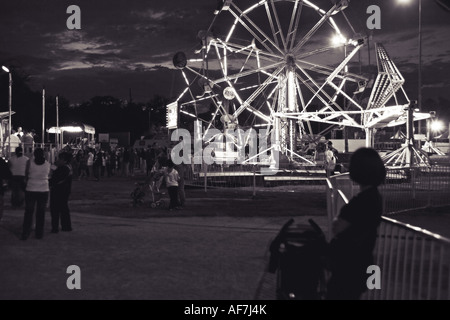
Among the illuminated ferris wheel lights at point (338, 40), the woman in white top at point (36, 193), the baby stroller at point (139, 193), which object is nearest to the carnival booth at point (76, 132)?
the illuminated ferris wheel lights at point (338, 40)

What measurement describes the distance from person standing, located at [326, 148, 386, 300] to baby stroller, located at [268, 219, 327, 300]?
1.96ft

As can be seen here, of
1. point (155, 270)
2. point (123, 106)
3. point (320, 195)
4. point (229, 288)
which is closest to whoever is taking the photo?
point (229, 288)

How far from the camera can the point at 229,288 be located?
5816 mm

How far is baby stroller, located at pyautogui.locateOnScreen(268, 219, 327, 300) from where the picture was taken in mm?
4285

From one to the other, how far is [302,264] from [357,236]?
32.3 inches

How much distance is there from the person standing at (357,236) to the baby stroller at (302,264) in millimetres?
598

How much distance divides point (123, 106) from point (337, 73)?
80743mm

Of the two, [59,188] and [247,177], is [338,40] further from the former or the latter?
[59,188]

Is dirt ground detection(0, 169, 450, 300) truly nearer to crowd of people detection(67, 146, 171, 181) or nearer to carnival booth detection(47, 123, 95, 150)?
crowd of people detection(67, 146, 171, 181)

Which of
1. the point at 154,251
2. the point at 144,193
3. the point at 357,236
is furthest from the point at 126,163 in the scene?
the point at 357,236

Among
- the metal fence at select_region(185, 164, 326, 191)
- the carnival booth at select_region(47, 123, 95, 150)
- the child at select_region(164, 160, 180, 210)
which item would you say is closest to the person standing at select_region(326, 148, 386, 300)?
the child at select_region(164, 160, 180, 210)

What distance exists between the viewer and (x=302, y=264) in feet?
14.1

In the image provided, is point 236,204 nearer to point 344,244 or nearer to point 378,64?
point 344,244
